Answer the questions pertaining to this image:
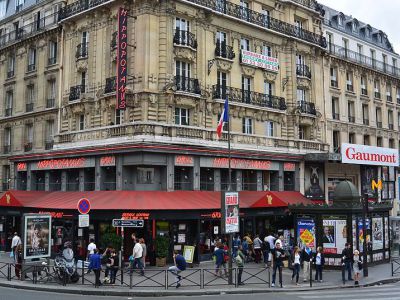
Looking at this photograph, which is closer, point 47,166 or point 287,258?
point 287,258

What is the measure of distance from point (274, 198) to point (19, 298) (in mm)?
17189

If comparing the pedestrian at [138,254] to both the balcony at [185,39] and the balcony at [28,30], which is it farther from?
the balcony at [28,30]

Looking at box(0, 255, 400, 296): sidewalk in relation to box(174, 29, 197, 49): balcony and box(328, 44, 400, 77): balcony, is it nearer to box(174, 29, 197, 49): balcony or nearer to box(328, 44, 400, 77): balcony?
box(174, 29, 197, 49): balcony

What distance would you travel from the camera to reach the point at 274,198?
29312mm

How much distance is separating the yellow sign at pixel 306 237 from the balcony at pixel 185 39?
1267 centimetres

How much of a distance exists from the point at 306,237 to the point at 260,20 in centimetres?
1675

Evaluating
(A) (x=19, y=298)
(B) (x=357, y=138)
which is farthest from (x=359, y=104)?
(A) (x=19, y=298)

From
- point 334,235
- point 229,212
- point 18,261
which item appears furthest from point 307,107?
point 18,261

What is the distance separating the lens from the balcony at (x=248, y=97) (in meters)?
30.4

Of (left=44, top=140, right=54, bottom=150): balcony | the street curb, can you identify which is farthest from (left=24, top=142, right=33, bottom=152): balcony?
the street curb

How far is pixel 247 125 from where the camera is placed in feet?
106

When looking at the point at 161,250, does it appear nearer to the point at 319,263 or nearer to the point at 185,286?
the point at 185,286

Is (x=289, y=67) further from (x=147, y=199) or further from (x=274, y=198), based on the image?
(x=147, y=199)

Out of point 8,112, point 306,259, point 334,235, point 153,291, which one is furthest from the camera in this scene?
point 8,112
